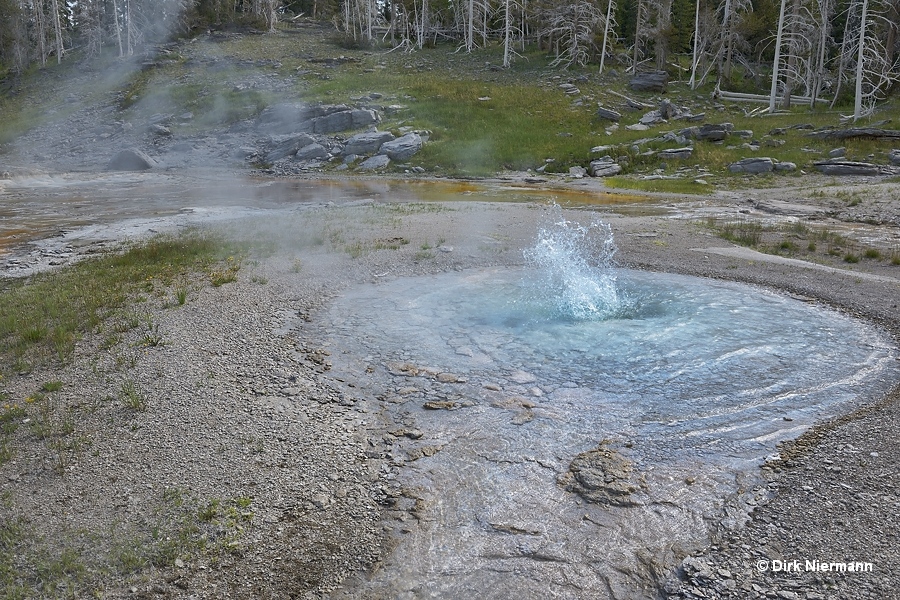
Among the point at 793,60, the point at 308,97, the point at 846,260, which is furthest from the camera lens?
the point at 308,97

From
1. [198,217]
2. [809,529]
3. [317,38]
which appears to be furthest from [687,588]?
[317,38]

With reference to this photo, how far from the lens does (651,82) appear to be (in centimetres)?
4534

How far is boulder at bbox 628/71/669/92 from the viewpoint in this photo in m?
45.3

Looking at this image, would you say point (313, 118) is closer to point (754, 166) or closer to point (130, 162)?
point (130, 162)

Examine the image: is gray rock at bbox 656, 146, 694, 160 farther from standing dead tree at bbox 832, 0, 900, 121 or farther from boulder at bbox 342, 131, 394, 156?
boulder at bbox 342, 131, 394, 156

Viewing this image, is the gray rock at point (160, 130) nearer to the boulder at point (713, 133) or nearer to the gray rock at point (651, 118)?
the gray rock at point (651, 118)

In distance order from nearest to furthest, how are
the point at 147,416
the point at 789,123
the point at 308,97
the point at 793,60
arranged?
the point at 147,416 → the point at 789,123 → the point at 793,60 → the point at 308,97

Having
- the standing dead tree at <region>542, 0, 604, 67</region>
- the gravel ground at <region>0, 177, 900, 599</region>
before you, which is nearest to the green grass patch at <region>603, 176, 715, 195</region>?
the gravel ground at <region>0, 177, 900, 599</region>

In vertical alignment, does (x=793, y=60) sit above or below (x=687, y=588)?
above

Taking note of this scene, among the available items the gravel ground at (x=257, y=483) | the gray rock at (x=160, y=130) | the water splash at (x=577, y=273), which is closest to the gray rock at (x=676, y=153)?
the water splash at (x=577, y=273)

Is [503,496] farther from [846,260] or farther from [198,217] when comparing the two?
[198,217]

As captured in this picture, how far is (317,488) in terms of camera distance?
5.22 meters

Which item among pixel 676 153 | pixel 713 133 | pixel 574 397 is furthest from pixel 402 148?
pixel 574 397

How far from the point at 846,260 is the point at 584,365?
9.57 meters
